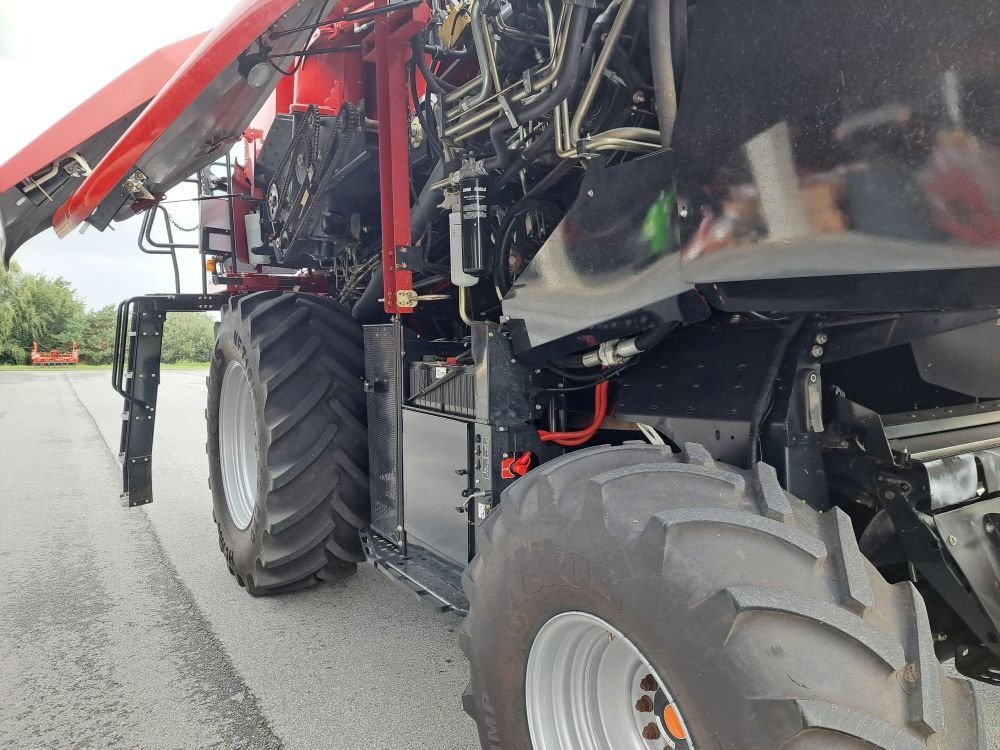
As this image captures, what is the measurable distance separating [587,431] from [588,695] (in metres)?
0.91

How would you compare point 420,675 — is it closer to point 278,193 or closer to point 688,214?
point 688,214

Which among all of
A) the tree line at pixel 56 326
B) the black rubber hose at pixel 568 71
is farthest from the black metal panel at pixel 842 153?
the tree line at pixel 56 326

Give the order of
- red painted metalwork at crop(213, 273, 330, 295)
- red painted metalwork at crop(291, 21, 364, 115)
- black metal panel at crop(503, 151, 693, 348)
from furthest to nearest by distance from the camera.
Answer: red painted metalwork at crop(213, 273, 330, 295)
red painted metalwork at crop(291, 21, 364, 115)
black metal panel at crop(503, 151, 693, 348)

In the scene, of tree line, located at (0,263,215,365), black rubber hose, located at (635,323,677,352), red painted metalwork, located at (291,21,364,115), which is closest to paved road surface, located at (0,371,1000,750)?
black rubber hose, located at (635,323,677,352)

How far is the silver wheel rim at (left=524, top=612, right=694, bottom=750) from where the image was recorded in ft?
5.78

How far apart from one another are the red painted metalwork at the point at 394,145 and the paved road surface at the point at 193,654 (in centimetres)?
154

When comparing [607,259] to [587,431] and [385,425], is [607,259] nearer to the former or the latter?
[587,431]

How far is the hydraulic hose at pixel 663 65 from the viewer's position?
167 centimetres

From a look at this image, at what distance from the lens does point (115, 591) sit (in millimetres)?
3953

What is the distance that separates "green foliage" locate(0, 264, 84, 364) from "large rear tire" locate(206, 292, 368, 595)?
47.6 meters

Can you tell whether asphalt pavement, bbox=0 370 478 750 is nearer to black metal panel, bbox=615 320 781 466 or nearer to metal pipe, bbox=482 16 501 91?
black metal panel, bbox=615 320 781 466

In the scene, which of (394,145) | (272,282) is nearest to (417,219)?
(394,145)

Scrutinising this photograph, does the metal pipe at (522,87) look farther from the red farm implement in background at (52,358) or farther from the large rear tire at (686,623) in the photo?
the red farm implement in background at (52,358)

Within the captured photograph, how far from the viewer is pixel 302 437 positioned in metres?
3.35
